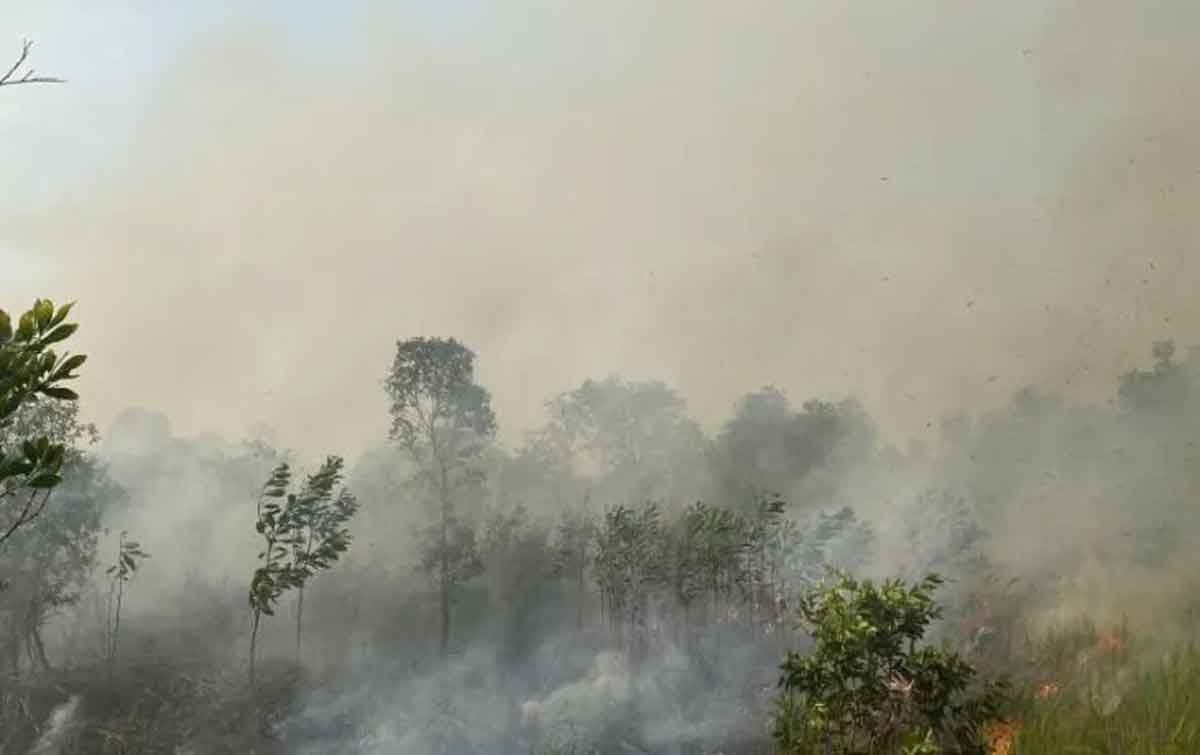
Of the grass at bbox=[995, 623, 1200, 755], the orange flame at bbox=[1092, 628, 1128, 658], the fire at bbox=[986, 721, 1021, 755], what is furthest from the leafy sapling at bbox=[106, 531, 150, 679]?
the orange flame at bbox=[1092, 628, 1128, 658]

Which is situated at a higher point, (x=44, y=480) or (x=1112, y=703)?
(x=44, y=480)

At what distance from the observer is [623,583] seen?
56.0 metres

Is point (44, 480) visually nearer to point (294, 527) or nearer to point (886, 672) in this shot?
point (886, 672)

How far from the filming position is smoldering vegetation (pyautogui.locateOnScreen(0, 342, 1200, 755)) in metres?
43.8

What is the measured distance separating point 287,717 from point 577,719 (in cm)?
1506

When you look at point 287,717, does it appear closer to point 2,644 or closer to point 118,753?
point 118,753

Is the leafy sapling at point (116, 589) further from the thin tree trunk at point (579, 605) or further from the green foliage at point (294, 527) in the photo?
the thin tree trunk at point (579, 605)

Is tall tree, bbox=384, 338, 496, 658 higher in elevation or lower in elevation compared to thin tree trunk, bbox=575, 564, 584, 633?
higher

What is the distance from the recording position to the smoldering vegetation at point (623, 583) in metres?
43.8

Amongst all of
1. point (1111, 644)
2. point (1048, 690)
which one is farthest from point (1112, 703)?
point (1111, 644)

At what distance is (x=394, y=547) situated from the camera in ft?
243

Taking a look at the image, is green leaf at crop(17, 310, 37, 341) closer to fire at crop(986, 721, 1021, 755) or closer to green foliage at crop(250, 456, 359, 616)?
fire at crop(986, 721, 1021, 755)

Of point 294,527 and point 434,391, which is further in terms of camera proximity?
point 434,391

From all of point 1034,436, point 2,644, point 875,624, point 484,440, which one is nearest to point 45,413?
point 2,644
